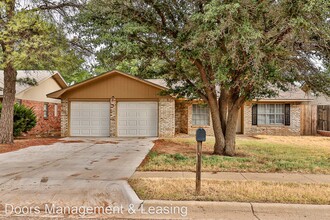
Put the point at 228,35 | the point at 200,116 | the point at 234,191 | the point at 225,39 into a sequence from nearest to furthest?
1. the point at 234,191
2. the point at 228,35
3. the point at 225,39
4. the point at 200,116

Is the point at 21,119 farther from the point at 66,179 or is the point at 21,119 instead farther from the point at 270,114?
the point at 270,114

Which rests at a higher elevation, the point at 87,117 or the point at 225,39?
the point at 225,39

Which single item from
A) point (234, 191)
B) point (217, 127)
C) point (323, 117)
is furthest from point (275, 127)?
point (234, 191)

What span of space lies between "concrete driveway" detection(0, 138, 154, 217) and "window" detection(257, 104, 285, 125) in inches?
510

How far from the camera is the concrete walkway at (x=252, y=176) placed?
663cm

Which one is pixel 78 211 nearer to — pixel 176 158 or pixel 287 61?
pixel 176 158

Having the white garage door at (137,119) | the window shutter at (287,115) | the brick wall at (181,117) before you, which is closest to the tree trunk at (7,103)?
the white garage door at (137,119)

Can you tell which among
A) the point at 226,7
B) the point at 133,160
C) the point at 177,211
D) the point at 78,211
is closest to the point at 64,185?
the point at 78,211

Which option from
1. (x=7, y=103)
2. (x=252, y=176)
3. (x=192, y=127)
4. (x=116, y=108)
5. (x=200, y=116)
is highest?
(x=7, y=103)

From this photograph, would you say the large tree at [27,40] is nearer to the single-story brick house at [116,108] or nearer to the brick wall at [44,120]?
the single-story brick house at [116,108]

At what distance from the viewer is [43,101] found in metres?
22.1

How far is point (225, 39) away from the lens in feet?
24.7

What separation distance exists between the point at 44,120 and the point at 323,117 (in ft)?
70.3

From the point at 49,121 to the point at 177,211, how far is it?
20596mm
